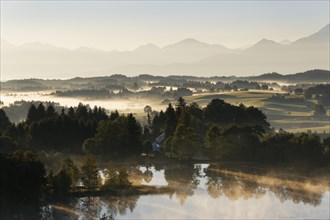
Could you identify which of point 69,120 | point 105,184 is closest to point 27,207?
point 105,184

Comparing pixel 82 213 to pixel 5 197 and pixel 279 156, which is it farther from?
pixel 279 156

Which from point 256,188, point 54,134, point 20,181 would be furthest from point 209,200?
point 54,134

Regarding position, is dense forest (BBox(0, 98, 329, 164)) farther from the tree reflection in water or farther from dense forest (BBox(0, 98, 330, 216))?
the tree reflection in water

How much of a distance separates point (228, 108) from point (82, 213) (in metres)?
98.1

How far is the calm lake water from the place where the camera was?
87000 millimetres

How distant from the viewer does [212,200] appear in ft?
322

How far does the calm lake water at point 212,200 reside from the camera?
3425 inches

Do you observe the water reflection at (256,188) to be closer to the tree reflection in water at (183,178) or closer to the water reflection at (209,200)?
the water reflection at (209,200)

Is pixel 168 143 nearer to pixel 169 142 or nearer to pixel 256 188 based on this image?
pixel 169 142

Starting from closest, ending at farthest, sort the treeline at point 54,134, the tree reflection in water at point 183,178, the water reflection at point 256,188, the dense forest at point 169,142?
1. the water reflection at point 256,188
2. the tree reflection in water at point 183,178
3. the dense forest at point 169,142
4. the treeline at point 54,134

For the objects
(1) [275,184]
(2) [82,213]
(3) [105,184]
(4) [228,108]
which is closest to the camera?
(2) [82,213]

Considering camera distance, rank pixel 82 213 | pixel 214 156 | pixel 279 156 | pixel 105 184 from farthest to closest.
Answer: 1. pixel 214 156
2. pixel 279 156
3. pixel 105 184
4. pixel 82 213

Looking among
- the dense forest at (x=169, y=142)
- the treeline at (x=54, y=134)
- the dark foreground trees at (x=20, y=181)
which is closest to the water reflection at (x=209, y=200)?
Result: the dark foreground trees at (x=20, y=181)

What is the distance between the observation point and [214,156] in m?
141
